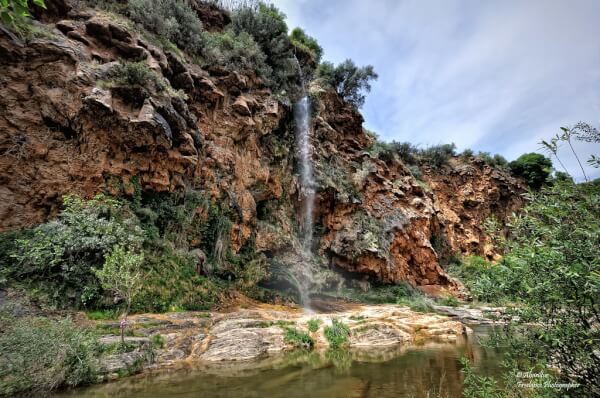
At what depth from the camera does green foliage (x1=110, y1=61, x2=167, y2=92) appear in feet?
48.2

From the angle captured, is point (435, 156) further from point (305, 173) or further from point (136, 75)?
point (136, 75)

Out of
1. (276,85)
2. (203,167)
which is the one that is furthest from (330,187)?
(203,167)

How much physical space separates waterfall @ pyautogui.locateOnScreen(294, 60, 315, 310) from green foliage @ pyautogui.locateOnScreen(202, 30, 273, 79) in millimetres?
4522

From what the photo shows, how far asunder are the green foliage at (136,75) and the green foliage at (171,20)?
4713 millimetres

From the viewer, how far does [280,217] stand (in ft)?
75.7

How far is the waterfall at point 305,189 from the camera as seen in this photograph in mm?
22619

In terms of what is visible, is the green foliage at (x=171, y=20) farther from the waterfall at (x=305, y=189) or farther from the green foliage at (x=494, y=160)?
the green foliage at (x=494, y=160)

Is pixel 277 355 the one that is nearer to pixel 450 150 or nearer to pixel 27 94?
pixel 27 94

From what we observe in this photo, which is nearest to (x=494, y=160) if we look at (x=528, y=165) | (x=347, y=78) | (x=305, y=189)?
(x=528, y=165)

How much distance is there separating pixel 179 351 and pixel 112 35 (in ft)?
53.0

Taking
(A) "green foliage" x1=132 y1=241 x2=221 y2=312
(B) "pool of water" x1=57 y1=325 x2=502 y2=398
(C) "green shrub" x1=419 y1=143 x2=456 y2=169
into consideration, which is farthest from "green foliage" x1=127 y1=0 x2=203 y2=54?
(C) "green shrub" x1=419 y1=143 x2=456 y2=169

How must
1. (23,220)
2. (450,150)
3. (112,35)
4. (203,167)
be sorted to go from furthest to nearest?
1. (450,150)
2. (203,167)
3. (112,35)
4. (23,220)

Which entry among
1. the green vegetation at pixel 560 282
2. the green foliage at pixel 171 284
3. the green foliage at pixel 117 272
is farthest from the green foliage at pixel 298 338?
the green vegetation at pixel 560 282

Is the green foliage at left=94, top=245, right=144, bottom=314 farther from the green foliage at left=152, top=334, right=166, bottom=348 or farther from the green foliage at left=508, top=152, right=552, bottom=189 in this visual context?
the green foliage at left=508, top=152, right=552, bottom=189
